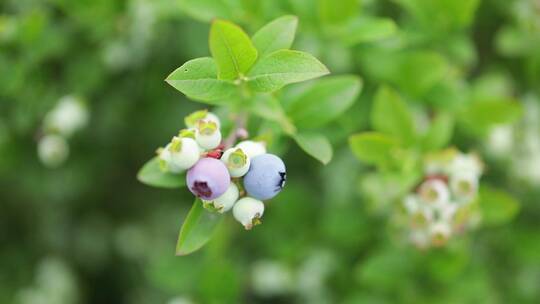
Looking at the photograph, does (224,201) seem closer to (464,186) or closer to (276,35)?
(276,35)

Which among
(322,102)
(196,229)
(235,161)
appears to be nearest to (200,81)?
(235,161)

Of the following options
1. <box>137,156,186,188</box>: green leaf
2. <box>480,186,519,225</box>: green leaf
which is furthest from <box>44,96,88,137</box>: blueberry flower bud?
<box>480,186,519,225</box>: green leaf

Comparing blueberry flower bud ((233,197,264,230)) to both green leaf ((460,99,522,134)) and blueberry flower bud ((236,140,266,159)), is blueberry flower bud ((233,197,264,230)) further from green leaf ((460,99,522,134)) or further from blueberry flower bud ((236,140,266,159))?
green leaf ((460,99,522,134))

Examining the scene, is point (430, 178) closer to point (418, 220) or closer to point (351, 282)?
point (418, 220)

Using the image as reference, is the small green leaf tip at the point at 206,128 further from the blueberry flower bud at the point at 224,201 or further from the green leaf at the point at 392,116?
the green leaf at the point at 392,116

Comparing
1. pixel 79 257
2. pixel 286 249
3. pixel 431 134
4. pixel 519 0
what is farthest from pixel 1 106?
pixel 519 0
